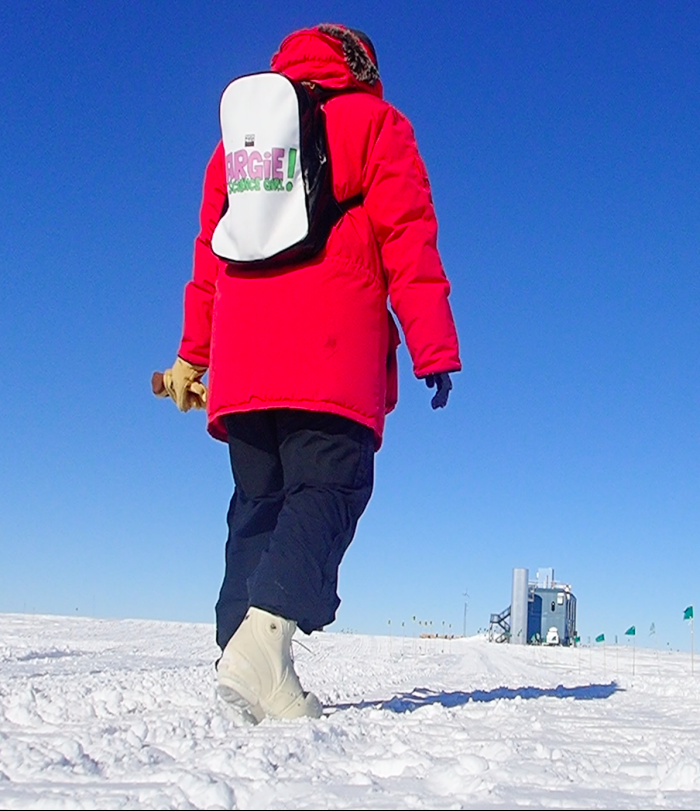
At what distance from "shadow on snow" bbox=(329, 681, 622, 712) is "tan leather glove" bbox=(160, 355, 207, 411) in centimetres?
101

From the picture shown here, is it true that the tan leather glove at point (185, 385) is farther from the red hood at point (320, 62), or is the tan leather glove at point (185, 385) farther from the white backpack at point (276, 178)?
the red hood at point (320, 62)

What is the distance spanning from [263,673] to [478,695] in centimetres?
150

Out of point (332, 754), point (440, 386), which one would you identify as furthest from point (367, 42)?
point (332, 754)

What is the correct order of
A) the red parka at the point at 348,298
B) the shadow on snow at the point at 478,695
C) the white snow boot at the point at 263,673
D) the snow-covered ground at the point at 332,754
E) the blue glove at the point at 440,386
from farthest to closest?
1. the shadow on snow at the point at 478,695
2. the blue glove at the point at 440,386
3. the red parka at the point at 348,298
4. the white snow boot at the point at 263,673
5. the snow-covered ground at the point at 332,754

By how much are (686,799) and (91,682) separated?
82.3 inches

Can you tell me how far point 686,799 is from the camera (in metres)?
1.30

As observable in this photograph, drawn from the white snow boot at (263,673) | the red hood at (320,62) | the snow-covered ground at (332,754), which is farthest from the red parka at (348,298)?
the snow-covered ground at (332,754)

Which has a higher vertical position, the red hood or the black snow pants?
the red hood

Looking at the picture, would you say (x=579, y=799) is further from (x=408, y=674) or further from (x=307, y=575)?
(x=408, y=674)

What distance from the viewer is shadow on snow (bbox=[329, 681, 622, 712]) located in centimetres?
270

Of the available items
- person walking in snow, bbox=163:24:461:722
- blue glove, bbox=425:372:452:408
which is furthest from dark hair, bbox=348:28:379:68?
blue glove, bbox=425:372:452:408

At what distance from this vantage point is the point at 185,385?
287 centimetres

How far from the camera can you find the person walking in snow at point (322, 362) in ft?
7.29

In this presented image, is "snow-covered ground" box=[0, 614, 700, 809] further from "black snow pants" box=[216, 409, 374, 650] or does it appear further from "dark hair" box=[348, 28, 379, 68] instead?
"dark hair" box=[348, 28, 379, 68]
